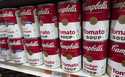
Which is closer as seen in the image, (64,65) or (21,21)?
(64,65)

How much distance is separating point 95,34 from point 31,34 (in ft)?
1.25

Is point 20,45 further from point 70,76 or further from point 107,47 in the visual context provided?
point 107,47

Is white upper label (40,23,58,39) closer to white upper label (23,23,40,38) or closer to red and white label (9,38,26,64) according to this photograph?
white upper label (23,23,40,38)

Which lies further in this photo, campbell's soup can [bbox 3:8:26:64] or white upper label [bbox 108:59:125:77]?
campbell's soup can [bbox 3:8:26:64]

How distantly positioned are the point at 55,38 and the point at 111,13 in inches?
12.3

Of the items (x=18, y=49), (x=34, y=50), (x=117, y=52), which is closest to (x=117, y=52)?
(x=117, y=52)

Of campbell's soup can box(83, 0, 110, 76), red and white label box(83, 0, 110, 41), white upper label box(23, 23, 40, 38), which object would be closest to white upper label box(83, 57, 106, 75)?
campbell's soup can box(83, 0, 110, 76)

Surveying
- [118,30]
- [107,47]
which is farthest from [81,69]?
[118,30]

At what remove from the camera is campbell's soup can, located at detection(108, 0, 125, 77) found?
2.01ft

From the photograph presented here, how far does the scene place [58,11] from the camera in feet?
2.54

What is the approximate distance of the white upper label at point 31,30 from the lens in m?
0.85

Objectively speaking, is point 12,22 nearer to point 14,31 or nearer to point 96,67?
point 14,31

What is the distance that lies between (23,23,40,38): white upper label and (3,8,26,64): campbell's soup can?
0.25 feet

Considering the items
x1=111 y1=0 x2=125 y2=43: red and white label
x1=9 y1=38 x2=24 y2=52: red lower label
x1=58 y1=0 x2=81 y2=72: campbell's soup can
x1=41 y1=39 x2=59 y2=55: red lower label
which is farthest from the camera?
x1=9 y1=38 x2=24 y2=52: red lower label
